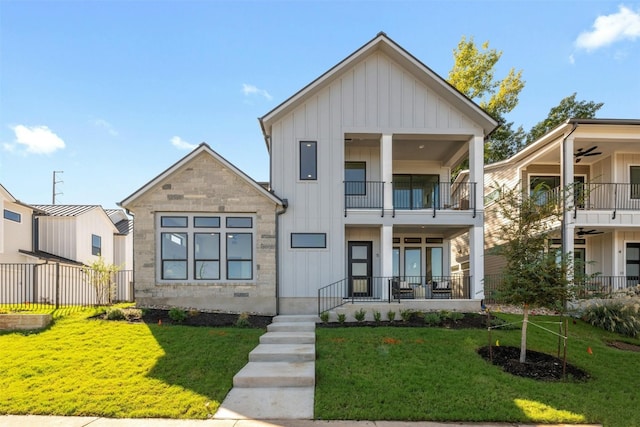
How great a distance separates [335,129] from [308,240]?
13.7ft

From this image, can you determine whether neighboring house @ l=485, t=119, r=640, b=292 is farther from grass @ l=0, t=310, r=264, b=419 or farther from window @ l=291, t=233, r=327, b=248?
grass @ l=0, t=310, r=264, b=419

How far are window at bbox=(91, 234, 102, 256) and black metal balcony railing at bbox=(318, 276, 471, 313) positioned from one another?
49.8 feet

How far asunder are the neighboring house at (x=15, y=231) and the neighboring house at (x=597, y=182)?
837 inches

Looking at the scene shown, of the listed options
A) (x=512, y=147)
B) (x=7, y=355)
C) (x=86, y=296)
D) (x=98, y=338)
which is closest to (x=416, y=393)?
(x=98, y=338)

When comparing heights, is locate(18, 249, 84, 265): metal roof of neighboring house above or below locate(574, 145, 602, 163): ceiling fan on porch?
below

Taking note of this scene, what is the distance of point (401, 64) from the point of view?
533 inches

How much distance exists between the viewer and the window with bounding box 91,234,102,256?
20.8m

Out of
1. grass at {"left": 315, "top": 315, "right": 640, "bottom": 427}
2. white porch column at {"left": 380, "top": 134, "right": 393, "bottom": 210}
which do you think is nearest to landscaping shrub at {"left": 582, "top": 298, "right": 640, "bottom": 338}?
grass at {"left": 315, "top": 315, "right": 640, "bottom": 427}

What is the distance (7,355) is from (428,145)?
46.8ft

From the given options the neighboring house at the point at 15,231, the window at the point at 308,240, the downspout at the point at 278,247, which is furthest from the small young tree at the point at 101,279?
the window at the point at 308,240

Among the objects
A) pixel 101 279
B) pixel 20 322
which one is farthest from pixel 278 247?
pixel 20 322

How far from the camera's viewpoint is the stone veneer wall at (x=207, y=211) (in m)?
12.3

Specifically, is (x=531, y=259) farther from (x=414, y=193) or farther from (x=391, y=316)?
(x=414, y=193)

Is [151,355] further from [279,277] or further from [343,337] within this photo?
[279,277]
